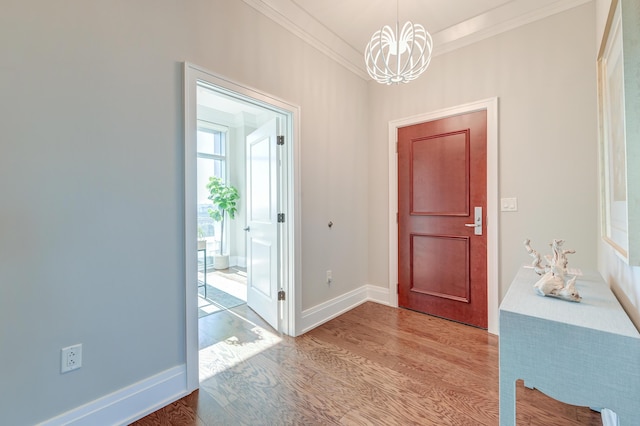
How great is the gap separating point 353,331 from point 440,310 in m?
0.96

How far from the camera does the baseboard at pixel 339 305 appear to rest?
2.59 m

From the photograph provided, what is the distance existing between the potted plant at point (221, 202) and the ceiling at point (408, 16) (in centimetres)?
306

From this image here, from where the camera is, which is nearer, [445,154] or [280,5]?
[280,5]

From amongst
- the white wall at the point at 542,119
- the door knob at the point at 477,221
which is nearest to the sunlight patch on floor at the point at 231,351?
the door knob at the point at 477,221

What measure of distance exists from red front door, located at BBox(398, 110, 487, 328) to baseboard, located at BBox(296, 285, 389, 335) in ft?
0.90

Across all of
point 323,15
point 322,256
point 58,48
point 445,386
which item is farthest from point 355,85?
point 445,386

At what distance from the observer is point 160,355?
1655mm

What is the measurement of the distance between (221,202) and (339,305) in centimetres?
302

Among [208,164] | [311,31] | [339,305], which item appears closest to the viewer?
[311,31]

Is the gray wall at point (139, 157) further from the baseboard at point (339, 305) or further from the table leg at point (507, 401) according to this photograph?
the table leg at point (507, 401)

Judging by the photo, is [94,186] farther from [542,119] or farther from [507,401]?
[542,119]

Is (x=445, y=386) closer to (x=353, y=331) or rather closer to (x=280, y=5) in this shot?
(x=353, y=331)

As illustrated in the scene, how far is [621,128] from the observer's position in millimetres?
1032

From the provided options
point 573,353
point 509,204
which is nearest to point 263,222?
point 509,204
